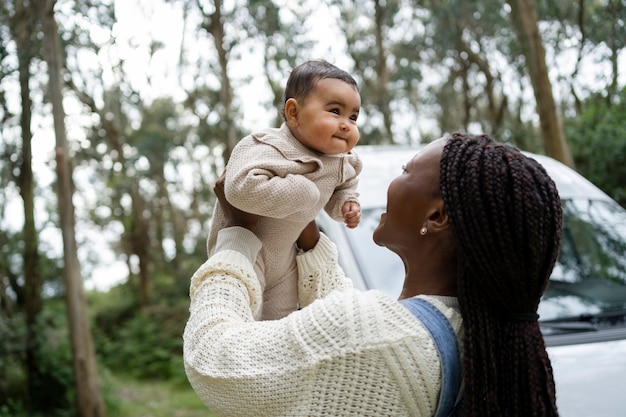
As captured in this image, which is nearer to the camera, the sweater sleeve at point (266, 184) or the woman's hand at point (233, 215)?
the sweater sleeve at point (266, 184)

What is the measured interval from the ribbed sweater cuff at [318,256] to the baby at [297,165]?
4 centimetres

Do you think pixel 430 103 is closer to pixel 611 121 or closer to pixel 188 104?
pixel 188 104

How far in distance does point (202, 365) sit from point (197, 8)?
17.0 metres

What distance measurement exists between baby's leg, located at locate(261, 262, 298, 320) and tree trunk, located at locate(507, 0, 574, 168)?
6.93 metres

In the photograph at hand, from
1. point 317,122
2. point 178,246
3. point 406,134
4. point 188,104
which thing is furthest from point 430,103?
point 317,122

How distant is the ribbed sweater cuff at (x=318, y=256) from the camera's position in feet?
6.88

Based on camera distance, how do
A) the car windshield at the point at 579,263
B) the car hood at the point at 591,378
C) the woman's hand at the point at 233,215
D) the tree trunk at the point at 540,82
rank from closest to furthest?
the woman's hand at the point at 233,215
the car hood at the point at 591,378
the car windshield at the point at 579,263
the tree trunk at the point at 540,82

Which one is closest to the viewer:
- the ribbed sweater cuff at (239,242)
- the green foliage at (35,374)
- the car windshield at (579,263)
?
the ribbed sweater cuff at (239,242)

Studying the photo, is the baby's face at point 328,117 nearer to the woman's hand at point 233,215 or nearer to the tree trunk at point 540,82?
the woman's hand at point 233,215

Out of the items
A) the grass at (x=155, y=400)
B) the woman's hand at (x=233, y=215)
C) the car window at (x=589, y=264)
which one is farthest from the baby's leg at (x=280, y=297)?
the grass at (x=155, y=400)

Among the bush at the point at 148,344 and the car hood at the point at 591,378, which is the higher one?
the car hood at the point at 591,378

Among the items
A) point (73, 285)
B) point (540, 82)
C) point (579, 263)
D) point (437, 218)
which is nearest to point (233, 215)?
point (437, 218)

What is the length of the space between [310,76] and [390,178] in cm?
190

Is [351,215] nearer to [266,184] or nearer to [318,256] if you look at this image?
[318,256]
